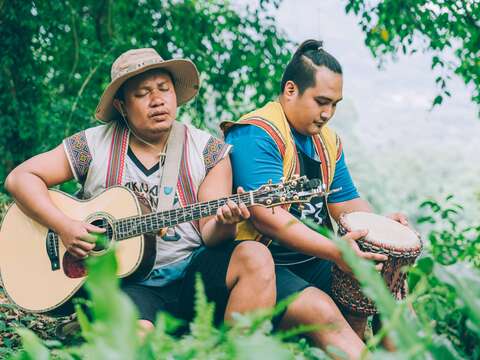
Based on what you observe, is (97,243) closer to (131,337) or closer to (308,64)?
(308,64)

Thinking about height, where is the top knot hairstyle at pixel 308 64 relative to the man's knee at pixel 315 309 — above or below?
above

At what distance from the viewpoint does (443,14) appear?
5.78 m

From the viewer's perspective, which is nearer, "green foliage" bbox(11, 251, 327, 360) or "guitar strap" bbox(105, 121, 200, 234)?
"green foliage" bbox(11, 251, 327, 360)

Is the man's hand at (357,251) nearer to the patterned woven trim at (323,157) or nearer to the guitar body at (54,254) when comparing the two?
the patterned woven trim at (323,157)

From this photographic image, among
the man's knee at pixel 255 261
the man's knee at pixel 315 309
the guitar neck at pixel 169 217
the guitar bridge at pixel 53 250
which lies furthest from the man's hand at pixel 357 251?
the guitar bridge at pixel 53 250

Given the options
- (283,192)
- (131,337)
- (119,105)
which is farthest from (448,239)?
(131,337)

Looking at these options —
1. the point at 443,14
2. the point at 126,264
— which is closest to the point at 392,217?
the point at 126,264

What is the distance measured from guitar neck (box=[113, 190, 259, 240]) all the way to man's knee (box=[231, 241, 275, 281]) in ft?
0.58

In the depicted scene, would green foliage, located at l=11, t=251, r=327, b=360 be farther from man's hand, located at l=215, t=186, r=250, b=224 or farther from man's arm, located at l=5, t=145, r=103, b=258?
man's arm, located at l=5, t=145, r=103, b=258

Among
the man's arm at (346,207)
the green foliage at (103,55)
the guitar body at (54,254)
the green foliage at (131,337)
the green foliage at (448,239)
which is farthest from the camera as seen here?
the green foliage at (103,55)

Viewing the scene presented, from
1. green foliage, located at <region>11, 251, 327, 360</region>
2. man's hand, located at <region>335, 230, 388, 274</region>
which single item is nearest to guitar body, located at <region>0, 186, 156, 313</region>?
man's hand, located at <region>335, 230, 388, 274</region>

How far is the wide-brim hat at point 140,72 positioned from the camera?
3.08 meters

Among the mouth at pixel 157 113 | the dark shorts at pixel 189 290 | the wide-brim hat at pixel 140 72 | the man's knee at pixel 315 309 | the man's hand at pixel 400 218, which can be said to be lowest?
the man's knee at pixel 315 309

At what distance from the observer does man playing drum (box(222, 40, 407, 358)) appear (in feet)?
9.20
